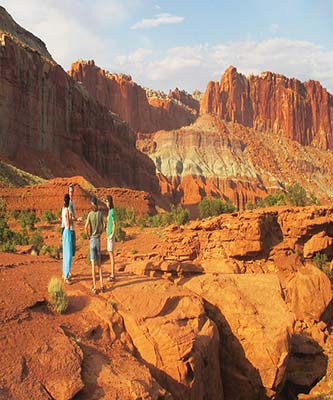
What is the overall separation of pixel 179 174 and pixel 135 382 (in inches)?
3608

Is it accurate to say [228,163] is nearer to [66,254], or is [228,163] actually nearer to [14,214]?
[14,214]

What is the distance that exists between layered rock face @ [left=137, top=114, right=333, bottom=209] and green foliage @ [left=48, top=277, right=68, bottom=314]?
73.5 m

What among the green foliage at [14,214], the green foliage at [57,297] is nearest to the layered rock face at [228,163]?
the green foliage at [14,214]

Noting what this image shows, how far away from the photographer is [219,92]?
120 m

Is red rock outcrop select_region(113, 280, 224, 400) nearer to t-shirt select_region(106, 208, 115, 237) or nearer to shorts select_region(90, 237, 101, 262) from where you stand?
shorts select_region(90, 237, 101, 262)

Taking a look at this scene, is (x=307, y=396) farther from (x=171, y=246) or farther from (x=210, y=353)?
(x=171, y=246)

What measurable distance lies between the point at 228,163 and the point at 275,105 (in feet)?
104

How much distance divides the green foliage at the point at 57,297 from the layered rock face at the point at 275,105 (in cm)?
11307

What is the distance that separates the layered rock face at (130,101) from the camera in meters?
102

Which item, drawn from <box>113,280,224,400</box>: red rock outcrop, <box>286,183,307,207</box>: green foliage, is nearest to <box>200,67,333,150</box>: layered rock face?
<box>286,183,307,207</box>: green foliage

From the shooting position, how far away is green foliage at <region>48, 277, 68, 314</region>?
6.96 m

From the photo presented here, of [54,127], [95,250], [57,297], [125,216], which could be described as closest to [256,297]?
[95,250]

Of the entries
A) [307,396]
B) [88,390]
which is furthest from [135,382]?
[307,396]

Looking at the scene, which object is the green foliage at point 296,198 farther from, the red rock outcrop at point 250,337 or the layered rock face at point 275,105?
the layered rock face at point 275,105
